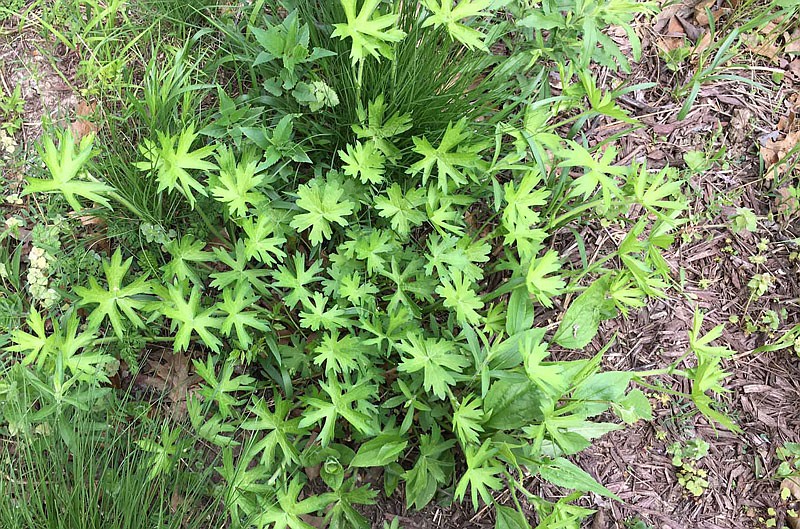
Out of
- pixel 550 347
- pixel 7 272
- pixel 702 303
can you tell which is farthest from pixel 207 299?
pixel 702 303

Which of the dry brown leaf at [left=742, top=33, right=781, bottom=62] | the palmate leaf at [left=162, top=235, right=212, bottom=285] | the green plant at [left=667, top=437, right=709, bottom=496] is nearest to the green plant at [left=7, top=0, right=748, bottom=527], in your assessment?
the palmate leaf at [left=162, top=235, right=212, bottom=285]

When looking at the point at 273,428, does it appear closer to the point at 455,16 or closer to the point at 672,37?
the point at 455,16

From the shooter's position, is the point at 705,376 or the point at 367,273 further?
the point at 367,273

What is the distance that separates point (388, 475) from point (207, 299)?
0.80 m

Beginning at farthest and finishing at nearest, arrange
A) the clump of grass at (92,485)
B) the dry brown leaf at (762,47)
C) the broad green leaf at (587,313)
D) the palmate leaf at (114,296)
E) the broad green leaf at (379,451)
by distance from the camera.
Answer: the dry brown leaf at (762,47), the broad green leaf at (587,313), the broad green leaf at (379,451), the palmate leaf at (114,296), the clump of grass at (92,485)

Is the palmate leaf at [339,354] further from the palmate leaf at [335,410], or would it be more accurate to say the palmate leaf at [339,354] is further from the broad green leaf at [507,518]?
the broad green leaf at [507,518]

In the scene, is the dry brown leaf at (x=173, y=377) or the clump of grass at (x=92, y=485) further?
the dry brown leaf at (x=173, y=377)

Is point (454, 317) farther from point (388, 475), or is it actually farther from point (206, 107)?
point (206, 107)

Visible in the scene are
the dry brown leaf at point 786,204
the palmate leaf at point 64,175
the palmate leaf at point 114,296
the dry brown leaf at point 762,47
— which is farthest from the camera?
the dry brown leaf at point 762,47

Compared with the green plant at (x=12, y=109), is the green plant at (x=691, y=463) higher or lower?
lower

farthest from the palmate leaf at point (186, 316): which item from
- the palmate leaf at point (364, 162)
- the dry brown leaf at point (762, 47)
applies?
the dry brown leaf at point (762, 47)

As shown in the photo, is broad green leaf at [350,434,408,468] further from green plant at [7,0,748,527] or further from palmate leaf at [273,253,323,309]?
palmate leaf at [273,253,323,309]

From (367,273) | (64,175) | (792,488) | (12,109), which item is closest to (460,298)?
(367,273)

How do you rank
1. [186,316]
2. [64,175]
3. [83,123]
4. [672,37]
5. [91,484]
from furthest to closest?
[672,37] < [83,123] < [186,316] < [91,484] < [64,175]
